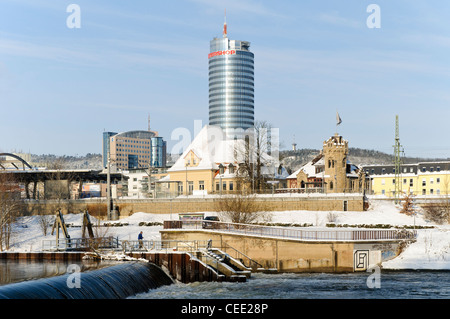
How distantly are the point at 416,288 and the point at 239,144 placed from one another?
68448mm

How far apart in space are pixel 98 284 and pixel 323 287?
16.2 metres

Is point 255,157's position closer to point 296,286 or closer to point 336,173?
point 336,173

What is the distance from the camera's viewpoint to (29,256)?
49.0 m

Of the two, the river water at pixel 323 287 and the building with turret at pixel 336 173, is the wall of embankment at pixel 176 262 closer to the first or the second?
the river water at pixel 323 287

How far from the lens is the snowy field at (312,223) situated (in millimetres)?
56844

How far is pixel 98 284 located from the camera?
117 feet

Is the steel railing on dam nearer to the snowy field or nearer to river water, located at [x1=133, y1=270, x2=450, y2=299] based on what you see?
the snowy field

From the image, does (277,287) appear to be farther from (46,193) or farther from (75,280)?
(46,193)

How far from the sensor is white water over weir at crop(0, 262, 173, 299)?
3114cm

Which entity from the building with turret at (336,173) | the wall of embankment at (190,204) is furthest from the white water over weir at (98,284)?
the building with turret at (336,173)

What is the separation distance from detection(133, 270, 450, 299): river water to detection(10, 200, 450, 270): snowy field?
618 centimetres

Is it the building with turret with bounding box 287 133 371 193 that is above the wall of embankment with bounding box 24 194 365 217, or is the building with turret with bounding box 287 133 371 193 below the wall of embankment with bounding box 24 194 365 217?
above

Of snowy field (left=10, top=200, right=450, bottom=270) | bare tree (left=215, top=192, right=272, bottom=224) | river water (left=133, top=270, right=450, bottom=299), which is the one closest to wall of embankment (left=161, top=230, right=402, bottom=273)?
river water (left=133, top=270, right=450, bottom=299)

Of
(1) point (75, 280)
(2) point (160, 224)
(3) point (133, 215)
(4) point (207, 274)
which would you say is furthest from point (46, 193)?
(1) point (75, 280)
